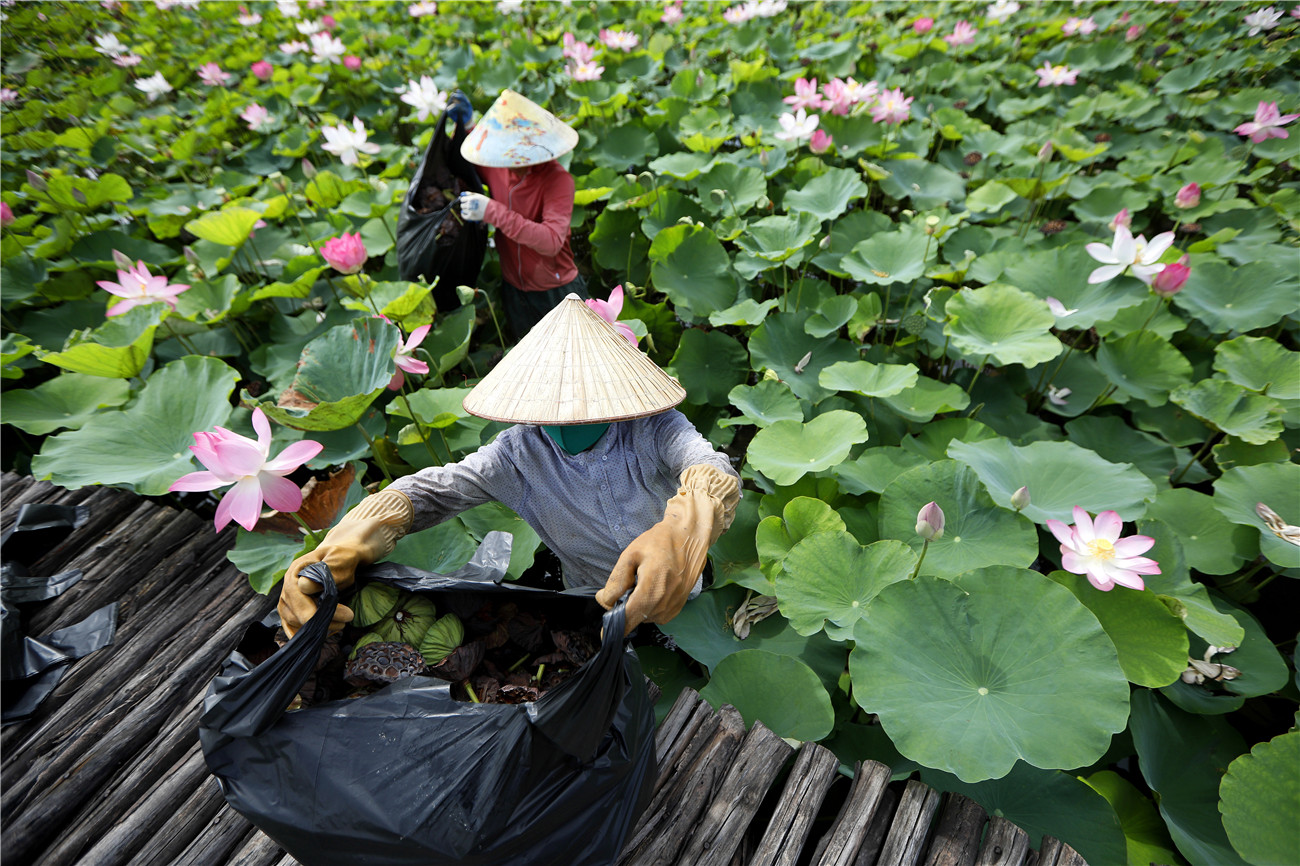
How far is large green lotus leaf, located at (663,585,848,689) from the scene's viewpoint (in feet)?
5.10

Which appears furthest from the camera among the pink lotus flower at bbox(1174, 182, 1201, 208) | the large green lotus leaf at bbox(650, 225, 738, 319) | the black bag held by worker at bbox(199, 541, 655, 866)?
the pink lotus flower at bbox(1174, 182, 1201, 208)

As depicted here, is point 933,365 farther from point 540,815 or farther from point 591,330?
point 540,815

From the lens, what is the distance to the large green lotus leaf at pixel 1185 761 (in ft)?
4.32

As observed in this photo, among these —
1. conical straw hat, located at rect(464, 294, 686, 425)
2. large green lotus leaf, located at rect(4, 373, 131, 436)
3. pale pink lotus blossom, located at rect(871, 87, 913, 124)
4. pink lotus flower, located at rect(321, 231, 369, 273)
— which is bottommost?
large green lotus leaf, located at rect(4, 373, 131, 436)

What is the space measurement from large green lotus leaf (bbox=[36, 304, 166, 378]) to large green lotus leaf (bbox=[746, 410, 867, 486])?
78.1 inches

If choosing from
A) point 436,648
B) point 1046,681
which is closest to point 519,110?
point 436,648

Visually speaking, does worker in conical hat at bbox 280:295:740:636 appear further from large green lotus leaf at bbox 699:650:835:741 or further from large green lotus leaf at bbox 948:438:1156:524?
large green lotus leaf at bbox 948:438:1156:524

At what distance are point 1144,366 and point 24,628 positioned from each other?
365 centimetres

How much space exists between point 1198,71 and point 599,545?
5.40m

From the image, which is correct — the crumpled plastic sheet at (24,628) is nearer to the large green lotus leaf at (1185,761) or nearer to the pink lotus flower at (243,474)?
the pink lotus flower at (243,474)

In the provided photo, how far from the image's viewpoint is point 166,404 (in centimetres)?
188

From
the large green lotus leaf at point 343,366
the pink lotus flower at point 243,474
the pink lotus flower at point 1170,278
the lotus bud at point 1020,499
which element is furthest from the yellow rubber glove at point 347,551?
the pink lotus flower at point 1170,278

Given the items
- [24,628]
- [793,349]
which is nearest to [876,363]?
[793,349]

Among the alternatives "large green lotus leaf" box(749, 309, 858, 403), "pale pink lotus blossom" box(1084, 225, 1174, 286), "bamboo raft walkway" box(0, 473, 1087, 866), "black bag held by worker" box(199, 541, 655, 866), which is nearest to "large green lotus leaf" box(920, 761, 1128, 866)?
"bamboo raft walkway" box(0, 473, 1087, 866)
